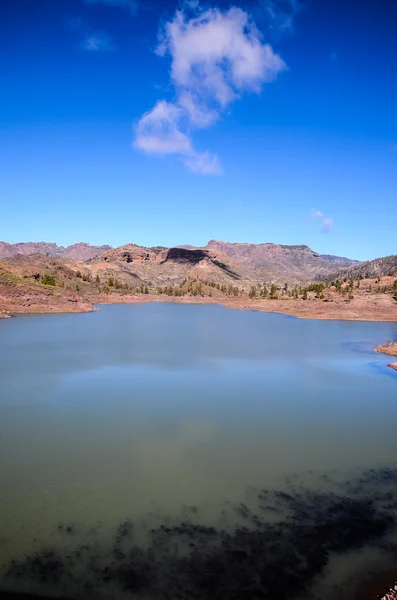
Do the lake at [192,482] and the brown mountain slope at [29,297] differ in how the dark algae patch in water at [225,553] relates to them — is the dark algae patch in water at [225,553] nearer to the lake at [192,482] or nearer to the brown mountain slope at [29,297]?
the lake at [192,482]

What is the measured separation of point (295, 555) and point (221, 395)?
16.8 metres

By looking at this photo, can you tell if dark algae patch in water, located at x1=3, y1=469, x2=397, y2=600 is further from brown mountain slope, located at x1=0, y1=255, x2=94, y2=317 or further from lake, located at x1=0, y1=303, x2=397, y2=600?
brown mountain slope, located at x1=0, y1=255, x2=94, y2=317

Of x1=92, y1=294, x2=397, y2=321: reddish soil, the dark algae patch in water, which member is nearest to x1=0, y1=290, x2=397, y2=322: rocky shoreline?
x1=92, y1=294, x2=397, y2=321: reddish soil

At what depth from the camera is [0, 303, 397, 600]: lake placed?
34.6 feet

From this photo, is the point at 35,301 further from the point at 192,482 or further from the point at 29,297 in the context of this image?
the point at 192,482

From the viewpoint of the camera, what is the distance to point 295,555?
37.1 feet

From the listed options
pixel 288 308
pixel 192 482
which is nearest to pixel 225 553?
pixel 192 482

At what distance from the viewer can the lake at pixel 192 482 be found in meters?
10.6

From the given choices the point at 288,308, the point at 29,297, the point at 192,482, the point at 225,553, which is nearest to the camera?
the point at 225,553

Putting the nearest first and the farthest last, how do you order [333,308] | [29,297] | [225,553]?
[225,553] → [29,297] → [333,308]

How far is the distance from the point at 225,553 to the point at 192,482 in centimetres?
423

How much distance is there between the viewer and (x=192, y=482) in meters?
15.4

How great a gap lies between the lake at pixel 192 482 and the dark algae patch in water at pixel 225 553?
1.6 inches

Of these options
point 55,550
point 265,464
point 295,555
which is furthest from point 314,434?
point 55,550
